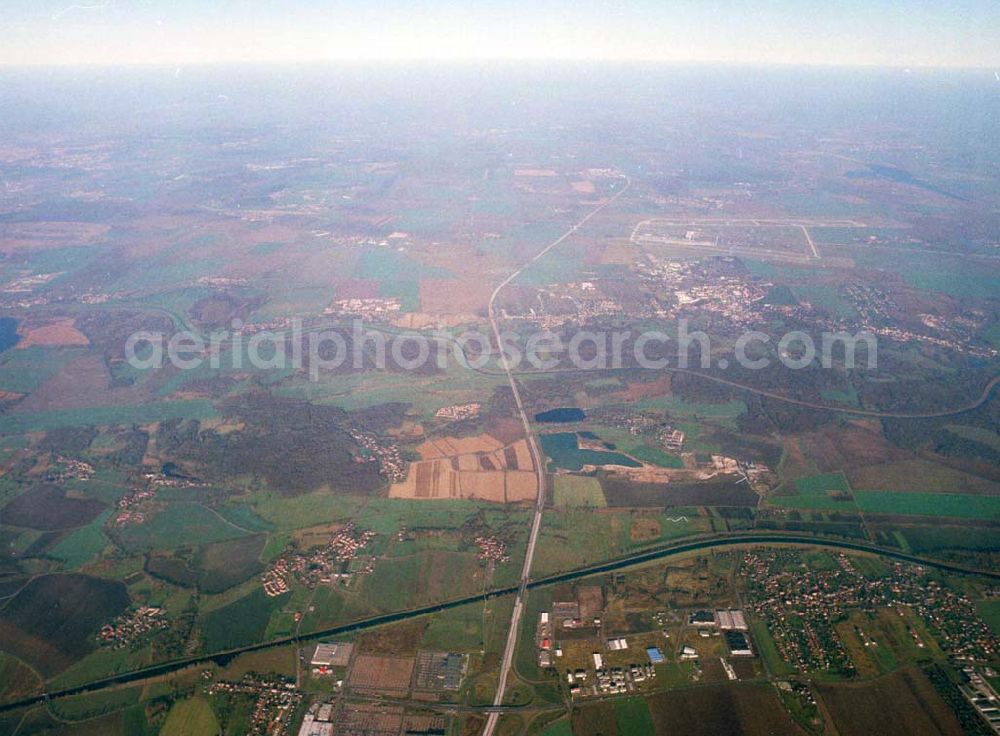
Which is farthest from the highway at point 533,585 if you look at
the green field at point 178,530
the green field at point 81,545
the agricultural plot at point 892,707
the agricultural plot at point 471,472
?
the agricultural plot at point 892,707

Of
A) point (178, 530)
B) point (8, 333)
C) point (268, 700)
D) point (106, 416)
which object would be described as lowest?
point (268, 700)

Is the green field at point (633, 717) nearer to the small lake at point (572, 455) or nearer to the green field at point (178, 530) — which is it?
the small lake at point (572, 455)

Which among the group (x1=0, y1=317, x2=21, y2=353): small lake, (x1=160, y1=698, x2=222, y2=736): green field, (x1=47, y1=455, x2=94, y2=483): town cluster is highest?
(x1=0, y1=317, x2=21, y2=353): small lake

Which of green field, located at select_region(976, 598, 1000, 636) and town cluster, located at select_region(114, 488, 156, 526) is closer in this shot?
green field, located at select_region(976, 598, 1000, 636)

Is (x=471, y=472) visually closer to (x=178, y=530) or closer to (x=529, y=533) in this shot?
(x=529, y=533)

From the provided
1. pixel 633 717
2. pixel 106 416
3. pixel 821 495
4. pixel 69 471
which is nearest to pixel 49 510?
pixel 69 471

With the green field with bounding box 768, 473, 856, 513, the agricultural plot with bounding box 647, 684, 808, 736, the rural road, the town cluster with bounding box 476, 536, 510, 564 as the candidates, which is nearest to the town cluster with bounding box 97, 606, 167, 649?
the town cluster with bounding box 476, 536, 510, 564

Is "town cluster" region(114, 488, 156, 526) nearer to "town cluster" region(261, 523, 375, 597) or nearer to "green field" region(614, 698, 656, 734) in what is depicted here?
"town cluster" region(261, 523, 375, 597)

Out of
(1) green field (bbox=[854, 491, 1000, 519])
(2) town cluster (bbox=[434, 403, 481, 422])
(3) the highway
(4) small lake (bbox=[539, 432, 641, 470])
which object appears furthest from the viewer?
(2) town cluster (bbox=[434, 403, 481, 422])
